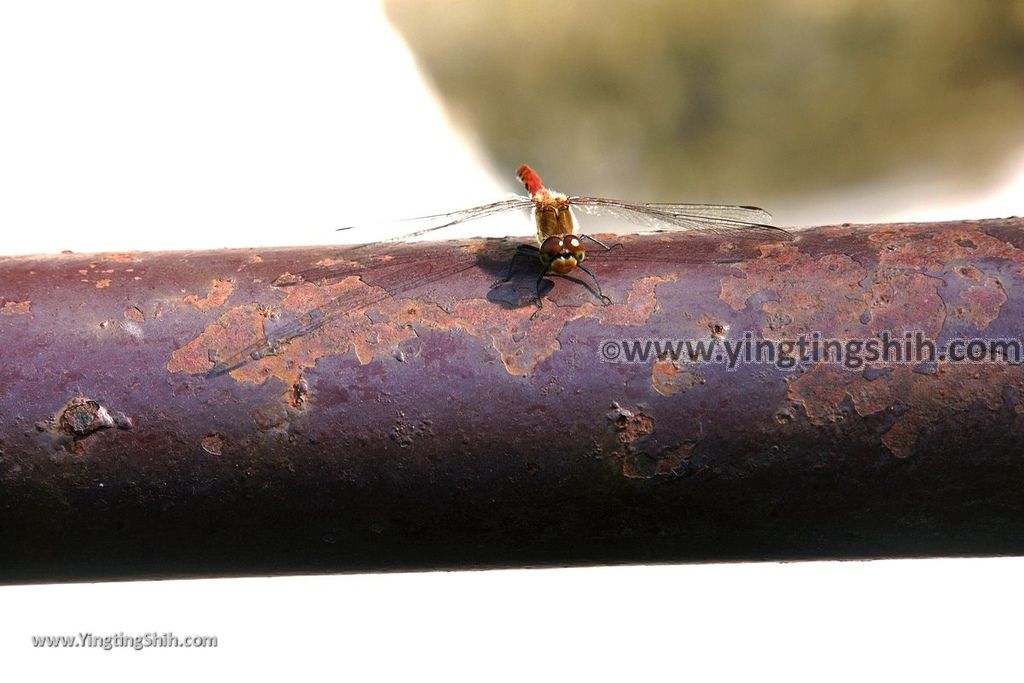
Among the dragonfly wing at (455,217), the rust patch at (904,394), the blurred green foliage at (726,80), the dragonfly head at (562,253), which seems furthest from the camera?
the blurred green foliage at (726,80)

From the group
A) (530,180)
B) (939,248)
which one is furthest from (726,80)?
(939,248)

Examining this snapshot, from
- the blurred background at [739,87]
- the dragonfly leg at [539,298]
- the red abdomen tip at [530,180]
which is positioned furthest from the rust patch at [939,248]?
the blurred background at [739,87]

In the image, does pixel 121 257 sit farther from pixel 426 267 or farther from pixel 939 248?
pixel 939 248

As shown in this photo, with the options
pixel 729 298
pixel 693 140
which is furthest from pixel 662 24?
pixel 729 298

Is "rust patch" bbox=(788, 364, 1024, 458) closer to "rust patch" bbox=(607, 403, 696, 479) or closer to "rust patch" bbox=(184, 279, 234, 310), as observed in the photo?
"rust patch" bbox=(607, 403, 696, 479)

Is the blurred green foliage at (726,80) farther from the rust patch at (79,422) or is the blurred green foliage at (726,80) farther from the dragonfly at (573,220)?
the rust patch at (79,422)

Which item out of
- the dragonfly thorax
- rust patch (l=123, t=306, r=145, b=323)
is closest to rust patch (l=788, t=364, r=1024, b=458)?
rust patch (l=123, t=306, r=145, b=323)
